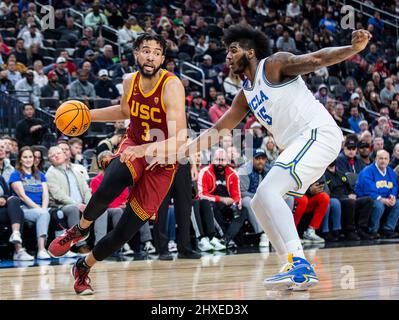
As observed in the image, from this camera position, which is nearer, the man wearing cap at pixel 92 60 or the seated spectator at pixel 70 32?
the man wearing cap at pixel 92 60

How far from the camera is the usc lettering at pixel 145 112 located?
213 inches

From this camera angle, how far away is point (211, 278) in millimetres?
6289

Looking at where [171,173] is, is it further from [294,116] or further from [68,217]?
[68,217]

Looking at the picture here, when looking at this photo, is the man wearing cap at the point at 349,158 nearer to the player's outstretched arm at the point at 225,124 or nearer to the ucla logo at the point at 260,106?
the player's outstretched arm at the point at 225,124

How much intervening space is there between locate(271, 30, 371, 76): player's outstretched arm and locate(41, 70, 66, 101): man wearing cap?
8041 mm

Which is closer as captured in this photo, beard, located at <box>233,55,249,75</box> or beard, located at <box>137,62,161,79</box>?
beard, located at <box>233,55,249,75</box>

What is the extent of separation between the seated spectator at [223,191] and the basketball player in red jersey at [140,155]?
4.85 m

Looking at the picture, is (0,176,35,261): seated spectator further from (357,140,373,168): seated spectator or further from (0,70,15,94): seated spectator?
(357,140,373,168): seated spectator

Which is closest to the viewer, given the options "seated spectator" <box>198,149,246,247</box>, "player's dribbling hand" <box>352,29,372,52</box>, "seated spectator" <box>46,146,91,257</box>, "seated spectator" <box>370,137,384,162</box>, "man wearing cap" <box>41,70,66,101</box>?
"player's dribbling hand" <box>352,29,372,52</box>

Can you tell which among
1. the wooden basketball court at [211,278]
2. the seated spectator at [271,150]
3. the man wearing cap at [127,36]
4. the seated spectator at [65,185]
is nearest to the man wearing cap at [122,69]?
the man wearing cap at [127,36]

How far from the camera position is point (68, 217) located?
9.23m

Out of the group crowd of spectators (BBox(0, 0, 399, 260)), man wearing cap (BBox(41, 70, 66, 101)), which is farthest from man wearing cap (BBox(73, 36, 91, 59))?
man wearing cap (BBox(41, 70, 66, 101))

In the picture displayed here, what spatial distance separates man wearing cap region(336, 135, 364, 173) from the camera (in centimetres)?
1228
